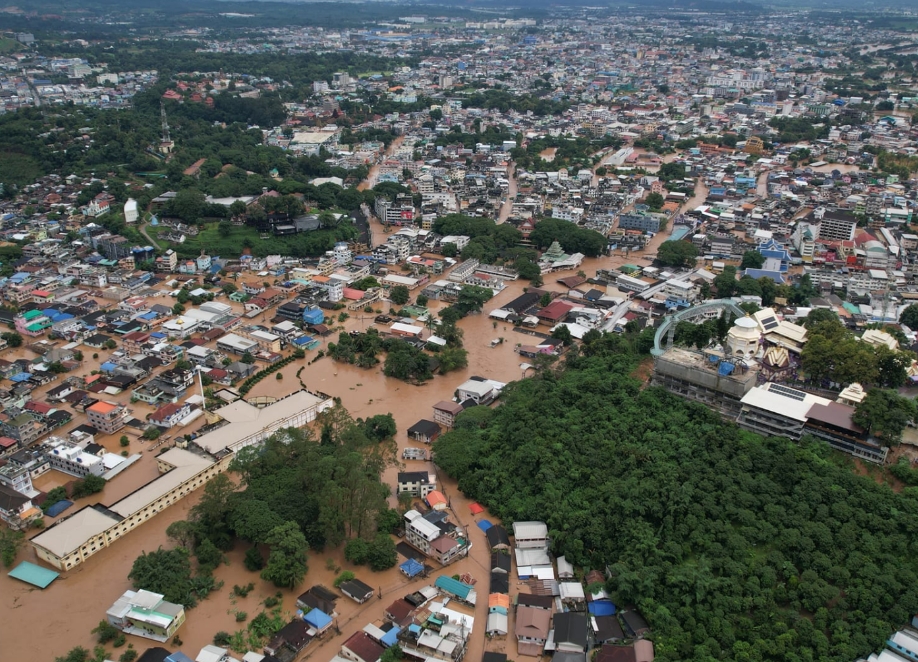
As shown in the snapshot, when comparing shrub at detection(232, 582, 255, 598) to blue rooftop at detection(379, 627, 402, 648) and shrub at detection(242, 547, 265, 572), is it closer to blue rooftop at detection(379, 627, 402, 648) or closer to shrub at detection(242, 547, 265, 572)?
shrub at detection(242, 547, 265, 572)

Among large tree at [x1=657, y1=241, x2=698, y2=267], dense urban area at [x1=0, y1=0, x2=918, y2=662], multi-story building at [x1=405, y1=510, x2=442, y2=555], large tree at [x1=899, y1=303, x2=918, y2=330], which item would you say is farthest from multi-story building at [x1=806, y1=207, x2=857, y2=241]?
multi-story building at [x1=405, y1=510, x2=442, y2=555]

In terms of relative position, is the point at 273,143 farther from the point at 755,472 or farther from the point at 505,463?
the point at 755,472

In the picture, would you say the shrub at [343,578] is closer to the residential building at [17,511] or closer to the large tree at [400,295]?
the residential building at [17,511]

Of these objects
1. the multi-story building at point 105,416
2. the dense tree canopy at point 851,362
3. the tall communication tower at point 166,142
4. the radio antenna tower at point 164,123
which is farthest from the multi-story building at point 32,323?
the radio antenna tower at point 164,123

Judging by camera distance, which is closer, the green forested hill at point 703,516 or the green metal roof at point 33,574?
the green forested hill at point 703,516

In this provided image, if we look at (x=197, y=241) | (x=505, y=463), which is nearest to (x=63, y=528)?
(x=505, y=463)

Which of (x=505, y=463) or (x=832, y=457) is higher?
(x=832, y=457)
